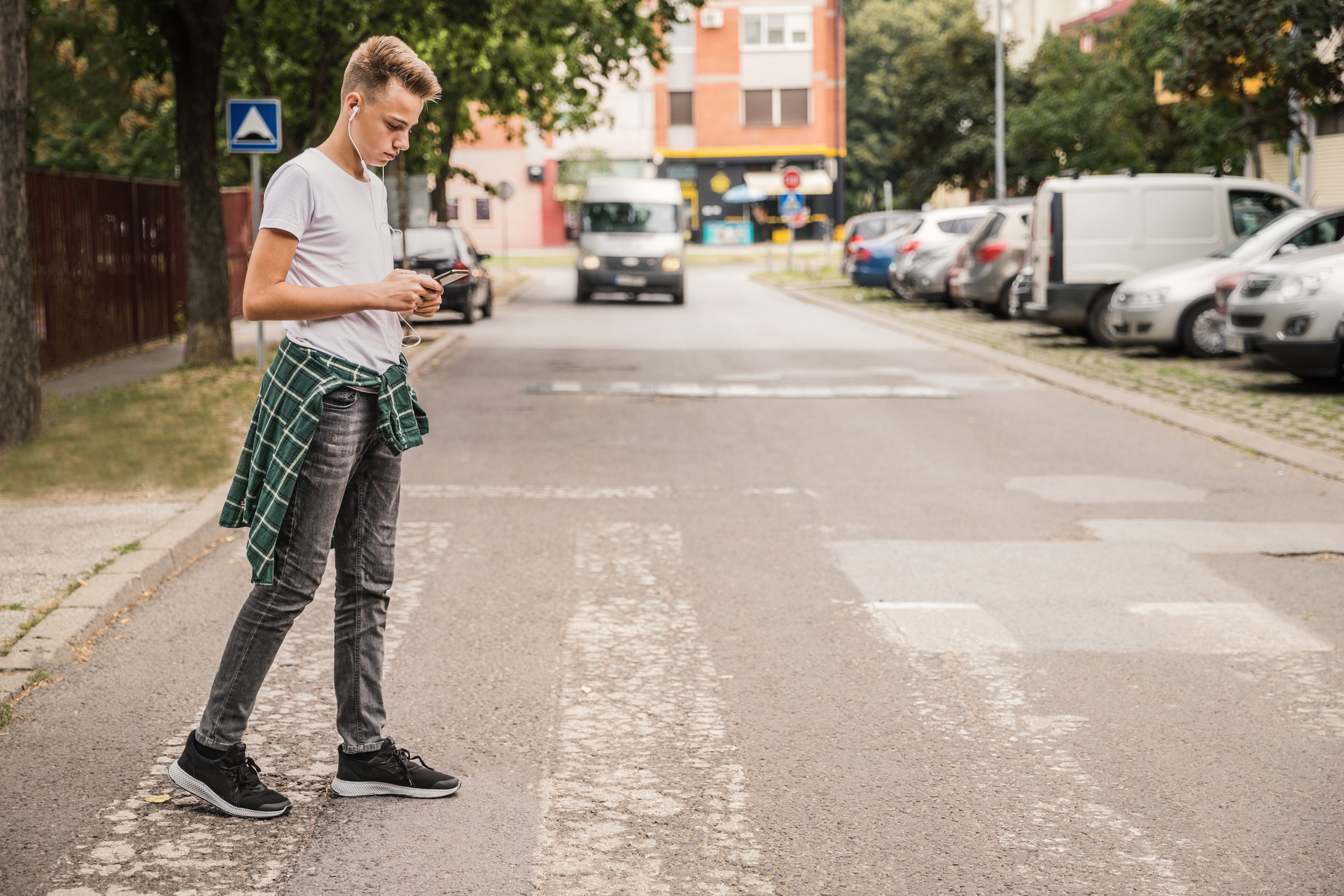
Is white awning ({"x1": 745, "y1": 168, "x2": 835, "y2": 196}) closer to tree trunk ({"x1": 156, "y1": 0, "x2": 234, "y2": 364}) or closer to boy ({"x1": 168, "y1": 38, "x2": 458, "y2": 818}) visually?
tree trunk ({"x1": 156, "y1": 0, "x2": 234, "y2": 364})

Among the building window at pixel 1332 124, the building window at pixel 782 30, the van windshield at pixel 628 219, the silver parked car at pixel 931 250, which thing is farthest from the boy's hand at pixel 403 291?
the building window at pixel 782 30

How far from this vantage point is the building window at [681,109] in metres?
75.2

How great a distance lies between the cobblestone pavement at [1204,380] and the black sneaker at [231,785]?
28.6 ft

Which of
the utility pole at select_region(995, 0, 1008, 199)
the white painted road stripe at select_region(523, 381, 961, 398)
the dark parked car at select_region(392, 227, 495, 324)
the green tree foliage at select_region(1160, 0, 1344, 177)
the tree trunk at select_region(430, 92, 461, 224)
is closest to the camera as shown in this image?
the white painted road stripe at select_region(523, 381, 961, 398)

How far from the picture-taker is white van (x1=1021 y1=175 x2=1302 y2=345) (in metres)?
19.4

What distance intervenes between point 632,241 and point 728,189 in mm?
42184

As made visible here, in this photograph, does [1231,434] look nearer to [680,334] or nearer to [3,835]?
[3,835]

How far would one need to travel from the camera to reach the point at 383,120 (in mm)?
4102

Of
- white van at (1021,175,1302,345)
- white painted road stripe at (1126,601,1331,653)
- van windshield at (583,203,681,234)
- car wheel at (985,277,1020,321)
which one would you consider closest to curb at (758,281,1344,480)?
white van at (1021,175,1302,345)

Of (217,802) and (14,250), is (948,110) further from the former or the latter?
(217,802)

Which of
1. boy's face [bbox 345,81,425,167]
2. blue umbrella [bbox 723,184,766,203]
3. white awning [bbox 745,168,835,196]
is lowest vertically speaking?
boy's face [bbox 345,81,425,167]

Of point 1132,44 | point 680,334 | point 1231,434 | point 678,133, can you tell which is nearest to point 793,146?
point 678,133

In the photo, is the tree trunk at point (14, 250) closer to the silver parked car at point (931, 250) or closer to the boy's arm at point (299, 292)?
the boy's arm at point (299, 292)

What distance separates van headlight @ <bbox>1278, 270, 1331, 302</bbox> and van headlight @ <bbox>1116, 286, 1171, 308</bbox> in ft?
11.9
